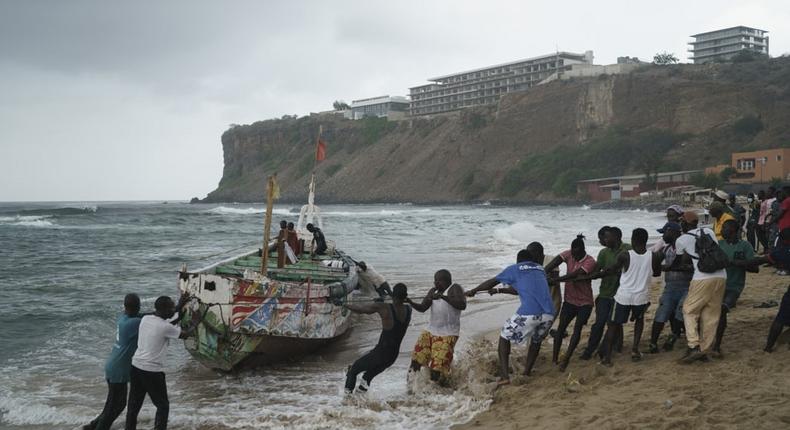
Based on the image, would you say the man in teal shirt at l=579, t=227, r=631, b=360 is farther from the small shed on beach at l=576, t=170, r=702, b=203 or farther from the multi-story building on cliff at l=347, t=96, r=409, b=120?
the multi-story building on cliff at l=347, t=96, r=409, b=120

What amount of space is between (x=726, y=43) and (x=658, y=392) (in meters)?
133

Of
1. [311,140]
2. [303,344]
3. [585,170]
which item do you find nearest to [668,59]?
[585,170]

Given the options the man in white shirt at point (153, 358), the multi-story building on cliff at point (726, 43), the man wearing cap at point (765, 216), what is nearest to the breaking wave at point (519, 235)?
the man wearing cap at point (765, 216)

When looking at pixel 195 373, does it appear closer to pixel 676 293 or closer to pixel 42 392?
pixel 42 392

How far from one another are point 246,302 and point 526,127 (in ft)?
315

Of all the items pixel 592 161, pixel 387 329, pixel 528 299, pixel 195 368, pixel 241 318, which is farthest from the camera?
pixel 592 161

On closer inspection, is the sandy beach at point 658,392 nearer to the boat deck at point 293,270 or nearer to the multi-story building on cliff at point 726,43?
the boat deck at point 293,270

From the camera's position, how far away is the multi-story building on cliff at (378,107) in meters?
145

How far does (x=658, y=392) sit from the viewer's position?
20.3 feet

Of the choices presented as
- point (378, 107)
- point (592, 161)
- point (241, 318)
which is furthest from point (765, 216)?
point (378, 107)

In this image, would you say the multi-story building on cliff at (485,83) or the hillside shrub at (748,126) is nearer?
the hillside shrub at (748,126)

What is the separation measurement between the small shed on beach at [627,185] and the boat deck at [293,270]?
218ft

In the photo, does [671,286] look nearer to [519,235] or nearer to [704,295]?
[704,295]

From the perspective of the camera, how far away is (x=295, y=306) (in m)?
9.52
